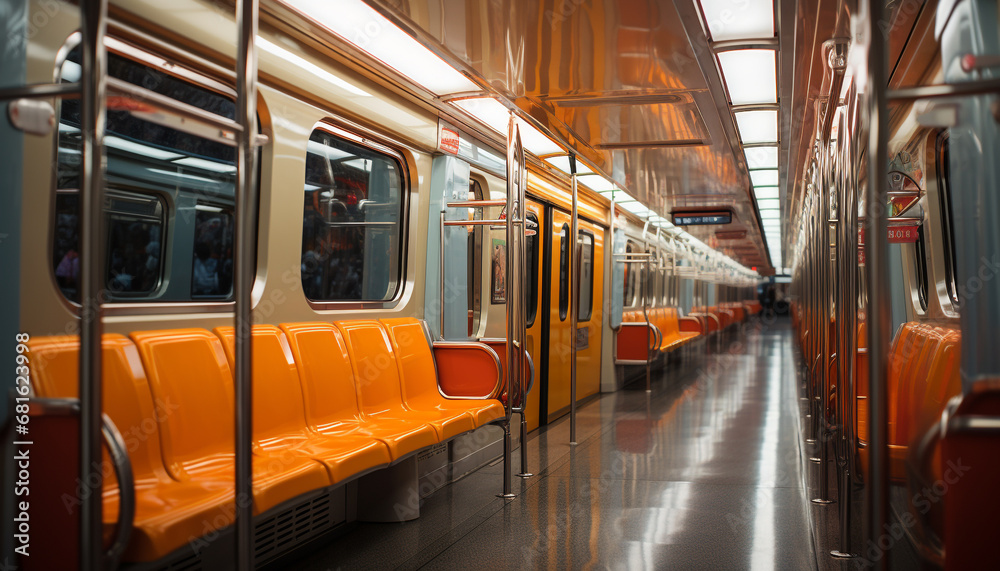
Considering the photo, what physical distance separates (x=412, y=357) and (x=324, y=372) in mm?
887

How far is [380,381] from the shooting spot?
3.97 m

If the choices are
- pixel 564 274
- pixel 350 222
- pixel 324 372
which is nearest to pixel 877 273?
pixel 324 372

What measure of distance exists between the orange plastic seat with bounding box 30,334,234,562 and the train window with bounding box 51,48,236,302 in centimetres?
42

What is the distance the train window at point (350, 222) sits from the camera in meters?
3.81

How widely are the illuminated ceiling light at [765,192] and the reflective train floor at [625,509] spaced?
8.89 ft

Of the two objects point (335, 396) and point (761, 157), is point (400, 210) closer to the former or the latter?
point (335, 396)

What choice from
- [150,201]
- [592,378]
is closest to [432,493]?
[150,201]

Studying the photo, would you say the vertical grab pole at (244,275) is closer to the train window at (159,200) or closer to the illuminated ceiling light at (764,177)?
the train window at (159,200)

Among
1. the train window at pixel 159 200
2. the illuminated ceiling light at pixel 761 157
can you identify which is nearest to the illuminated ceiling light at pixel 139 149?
the train window at pixel 159 200

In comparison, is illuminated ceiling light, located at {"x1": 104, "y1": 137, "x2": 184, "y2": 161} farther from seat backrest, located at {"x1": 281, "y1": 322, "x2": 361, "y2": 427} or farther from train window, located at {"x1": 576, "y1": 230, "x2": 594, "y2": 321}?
train window, located at {"x1": 576, "y1": 230, "x2": 594, "y2": 321}

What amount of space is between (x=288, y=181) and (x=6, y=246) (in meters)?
1.50

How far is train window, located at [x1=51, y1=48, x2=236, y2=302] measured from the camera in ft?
9.16

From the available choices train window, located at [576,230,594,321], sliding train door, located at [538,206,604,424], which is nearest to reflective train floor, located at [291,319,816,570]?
sliding train door, located at [538,206,604,424]

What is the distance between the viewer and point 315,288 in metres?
3.81
